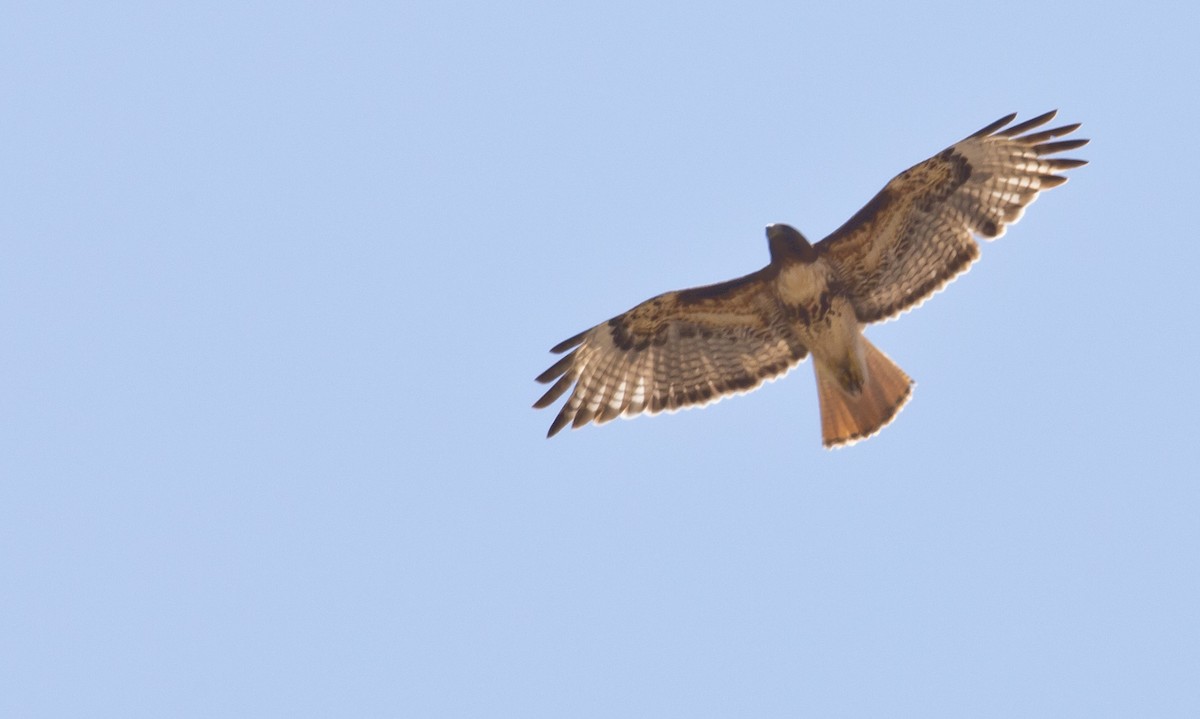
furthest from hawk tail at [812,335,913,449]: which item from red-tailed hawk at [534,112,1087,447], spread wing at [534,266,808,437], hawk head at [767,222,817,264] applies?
hawk head at [767,222,817,264]

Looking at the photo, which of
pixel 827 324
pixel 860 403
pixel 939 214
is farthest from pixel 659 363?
pixel 939 214

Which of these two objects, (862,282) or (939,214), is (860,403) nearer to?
(862,282)

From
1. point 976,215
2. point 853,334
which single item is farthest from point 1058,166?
point 853,334

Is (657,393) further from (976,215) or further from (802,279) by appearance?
→ (976,215)

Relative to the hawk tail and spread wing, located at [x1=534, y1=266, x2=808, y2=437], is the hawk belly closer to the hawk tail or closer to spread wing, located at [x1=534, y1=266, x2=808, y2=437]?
the hawk tail

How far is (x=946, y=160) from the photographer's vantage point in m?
16.6

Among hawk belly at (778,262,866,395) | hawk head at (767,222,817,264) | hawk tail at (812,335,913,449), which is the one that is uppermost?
hawk head at (767,222,817,264)

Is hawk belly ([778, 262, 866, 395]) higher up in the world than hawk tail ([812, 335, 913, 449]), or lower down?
higher up

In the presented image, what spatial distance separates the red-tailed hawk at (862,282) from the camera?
16.5 metres

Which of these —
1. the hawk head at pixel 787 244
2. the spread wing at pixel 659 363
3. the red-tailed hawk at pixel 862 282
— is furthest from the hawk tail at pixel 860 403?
the hawk head at pixel 787 244

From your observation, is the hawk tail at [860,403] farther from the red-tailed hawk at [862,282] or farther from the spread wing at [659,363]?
the spread wing at [659,363]

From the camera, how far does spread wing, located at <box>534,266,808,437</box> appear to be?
1703 cm

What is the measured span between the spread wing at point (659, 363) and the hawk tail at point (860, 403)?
0.46m

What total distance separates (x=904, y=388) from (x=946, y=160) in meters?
1.73
